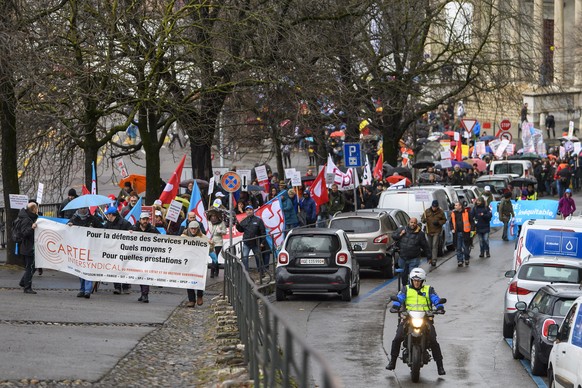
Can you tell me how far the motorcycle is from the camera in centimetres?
1716

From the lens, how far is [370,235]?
1174 inches

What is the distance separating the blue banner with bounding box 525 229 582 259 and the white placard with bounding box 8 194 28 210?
987 cm

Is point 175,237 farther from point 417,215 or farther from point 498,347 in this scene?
point 417,215

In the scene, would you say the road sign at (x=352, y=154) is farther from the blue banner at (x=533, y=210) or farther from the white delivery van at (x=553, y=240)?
the white delivery van at (x=553, y=240)

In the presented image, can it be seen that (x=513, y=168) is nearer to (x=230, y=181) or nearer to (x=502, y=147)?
(x=502, y=147)

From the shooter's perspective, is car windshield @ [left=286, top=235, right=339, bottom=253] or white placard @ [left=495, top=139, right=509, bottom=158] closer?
car windshield @ [left=286, top=235, right=339, bottom=253]

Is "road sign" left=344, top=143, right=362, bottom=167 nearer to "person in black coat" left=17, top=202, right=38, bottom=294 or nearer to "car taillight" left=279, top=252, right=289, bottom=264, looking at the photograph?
"car taillight" left=279, top=252, right=289, bottom=264

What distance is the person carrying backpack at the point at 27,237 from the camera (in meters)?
23.0

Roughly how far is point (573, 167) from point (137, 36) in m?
35.6

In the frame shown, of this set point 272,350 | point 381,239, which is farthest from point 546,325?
point 381,239

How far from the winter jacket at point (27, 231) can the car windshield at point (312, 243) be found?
5.05 m

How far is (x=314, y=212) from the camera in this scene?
34.7m

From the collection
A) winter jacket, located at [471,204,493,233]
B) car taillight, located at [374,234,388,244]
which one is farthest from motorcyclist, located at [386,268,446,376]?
winter jacket, located at [471,204,493,233]

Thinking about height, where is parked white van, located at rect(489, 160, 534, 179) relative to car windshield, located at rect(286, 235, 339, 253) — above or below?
above
